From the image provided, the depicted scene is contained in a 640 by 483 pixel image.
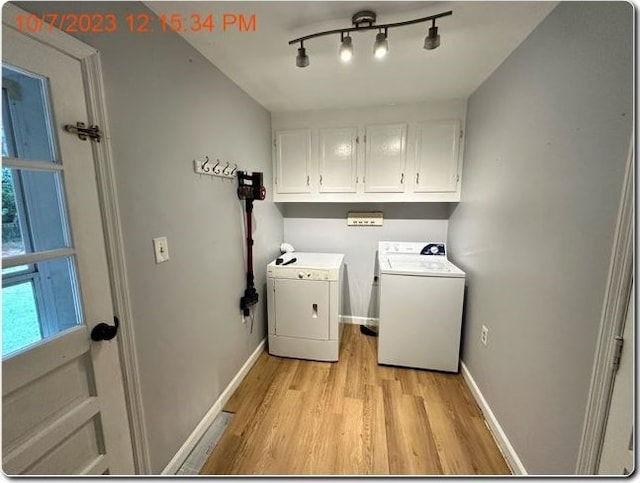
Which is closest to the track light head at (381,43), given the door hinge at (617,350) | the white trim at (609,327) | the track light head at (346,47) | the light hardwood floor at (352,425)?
the track light head at (346,47)

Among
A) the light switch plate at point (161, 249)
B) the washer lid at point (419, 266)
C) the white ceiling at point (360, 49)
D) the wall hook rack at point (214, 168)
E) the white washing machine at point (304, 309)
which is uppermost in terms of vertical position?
the white ceiling at point (360, 49)

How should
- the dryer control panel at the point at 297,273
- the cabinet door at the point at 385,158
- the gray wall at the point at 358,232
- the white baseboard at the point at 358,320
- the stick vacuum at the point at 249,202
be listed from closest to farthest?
the stick vacuum at the point at 249,202, the dryer control panel at the point at 297,273, the cabinet door at the point at 385,158, the gray wall at the point at 358,232, the white baseboard at the point at 358,320

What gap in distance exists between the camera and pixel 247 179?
1.98 m

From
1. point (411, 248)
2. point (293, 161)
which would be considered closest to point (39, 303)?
point (293, 161)

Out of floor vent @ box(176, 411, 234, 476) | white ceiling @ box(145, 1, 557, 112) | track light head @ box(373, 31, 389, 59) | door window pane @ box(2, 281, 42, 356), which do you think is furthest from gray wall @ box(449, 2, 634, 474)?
door window pane @ box(2, 281, 42, 356)

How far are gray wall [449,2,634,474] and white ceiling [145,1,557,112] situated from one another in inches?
7.3

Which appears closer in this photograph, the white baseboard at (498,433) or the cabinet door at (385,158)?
the white baseboard at (498,433)

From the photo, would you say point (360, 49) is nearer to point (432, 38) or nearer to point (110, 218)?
point (432, 38)

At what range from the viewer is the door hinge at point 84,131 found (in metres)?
0.85

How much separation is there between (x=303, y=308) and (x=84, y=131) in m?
1.82

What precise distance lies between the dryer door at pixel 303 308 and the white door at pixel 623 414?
1637 mm

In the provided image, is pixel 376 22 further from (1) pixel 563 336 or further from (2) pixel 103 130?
(1) pixel 563 336

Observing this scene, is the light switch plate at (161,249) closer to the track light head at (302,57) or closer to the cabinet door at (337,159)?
the track light head at (302,57)

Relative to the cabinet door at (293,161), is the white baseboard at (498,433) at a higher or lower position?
lower
